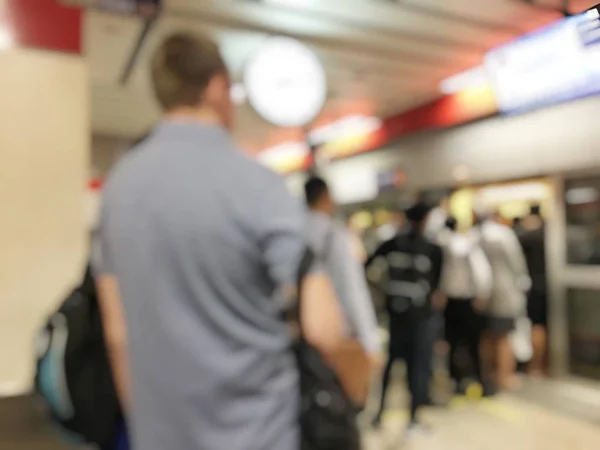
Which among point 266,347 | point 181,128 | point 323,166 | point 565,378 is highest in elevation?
point 323,166

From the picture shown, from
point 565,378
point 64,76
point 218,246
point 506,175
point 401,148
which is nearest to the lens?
point 218,246

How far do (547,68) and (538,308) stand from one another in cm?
257

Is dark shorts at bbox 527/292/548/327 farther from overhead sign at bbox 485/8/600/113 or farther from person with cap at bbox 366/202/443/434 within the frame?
overhead sign at bbox 485/8/600/113

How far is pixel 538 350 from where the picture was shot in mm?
5602

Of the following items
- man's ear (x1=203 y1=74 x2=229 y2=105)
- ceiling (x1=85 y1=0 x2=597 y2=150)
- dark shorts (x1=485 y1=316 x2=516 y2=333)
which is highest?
ceiling (x1=85 y1=0 x2=597 y2=150)

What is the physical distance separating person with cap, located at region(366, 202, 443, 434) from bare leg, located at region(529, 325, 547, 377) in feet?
6.07

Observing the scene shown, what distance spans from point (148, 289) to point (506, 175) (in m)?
5.41

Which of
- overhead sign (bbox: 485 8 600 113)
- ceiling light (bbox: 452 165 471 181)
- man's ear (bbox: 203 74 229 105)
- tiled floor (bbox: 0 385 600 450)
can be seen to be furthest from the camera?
ceiling light (bbox: 452 165 471 181)

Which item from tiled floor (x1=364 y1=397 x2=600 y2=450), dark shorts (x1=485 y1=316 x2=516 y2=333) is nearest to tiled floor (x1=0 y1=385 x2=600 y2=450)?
tiled floor (x1=364 y1=397 x2=600 y2=450)

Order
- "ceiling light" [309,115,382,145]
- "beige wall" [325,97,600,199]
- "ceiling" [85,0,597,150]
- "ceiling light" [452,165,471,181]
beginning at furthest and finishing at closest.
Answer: "ceiling light" [309,115,382,145]
"ceiling light" [452,165,471,181]
"beige wall" [325,97,600,199]
"ceiling" [85,0,597,150]

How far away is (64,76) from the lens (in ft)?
12.8

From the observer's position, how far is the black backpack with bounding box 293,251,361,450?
107cm

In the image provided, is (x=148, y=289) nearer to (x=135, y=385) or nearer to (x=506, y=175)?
(x=135, y=385)

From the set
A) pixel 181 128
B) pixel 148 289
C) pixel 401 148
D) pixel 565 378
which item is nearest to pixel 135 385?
pixel 148 289
